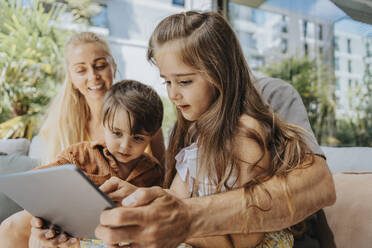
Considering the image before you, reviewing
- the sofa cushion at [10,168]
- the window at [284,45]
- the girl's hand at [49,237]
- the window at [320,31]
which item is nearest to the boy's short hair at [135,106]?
the girl's hand at [49,237]

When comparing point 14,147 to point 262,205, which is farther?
point 14,147

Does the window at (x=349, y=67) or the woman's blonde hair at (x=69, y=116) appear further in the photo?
the window at (x=349, y=67)

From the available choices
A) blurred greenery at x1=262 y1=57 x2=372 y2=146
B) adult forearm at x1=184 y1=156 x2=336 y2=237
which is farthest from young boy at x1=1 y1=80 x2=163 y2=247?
blurred greenery at x1=262 y1=57 x2=372 y2=146

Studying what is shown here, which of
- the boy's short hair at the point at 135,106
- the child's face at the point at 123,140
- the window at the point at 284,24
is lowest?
the child's face at the point at 123,140

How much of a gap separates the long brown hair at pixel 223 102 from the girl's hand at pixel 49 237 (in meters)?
0.43

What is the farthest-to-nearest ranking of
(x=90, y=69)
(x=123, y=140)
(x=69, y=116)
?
(x=69, y=116) < (x=90, y=69) < (x=123, y=140)

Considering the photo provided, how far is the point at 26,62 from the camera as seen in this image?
10.1 feet

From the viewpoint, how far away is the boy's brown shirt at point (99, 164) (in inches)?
49.3

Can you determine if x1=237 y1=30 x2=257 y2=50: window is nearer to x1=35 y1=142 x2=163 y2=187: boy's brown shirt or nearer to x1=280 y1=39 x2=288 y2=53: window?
x1=280 y1=39 x2=288 y2=53: window

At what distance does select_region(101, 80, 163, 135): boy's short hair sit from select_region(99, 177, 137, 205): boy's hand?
1.15 ft

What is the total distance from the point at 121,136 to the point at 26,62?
2301mm

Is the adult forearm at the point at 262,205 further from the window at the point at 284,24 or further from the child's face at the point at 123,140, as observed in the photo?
the window at the point at 284,24

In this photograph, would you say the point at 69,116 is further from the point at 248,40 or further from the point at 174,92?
the point at 248,40

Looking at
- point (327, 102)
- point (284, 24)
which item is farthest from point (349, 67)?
point (284, 24)
